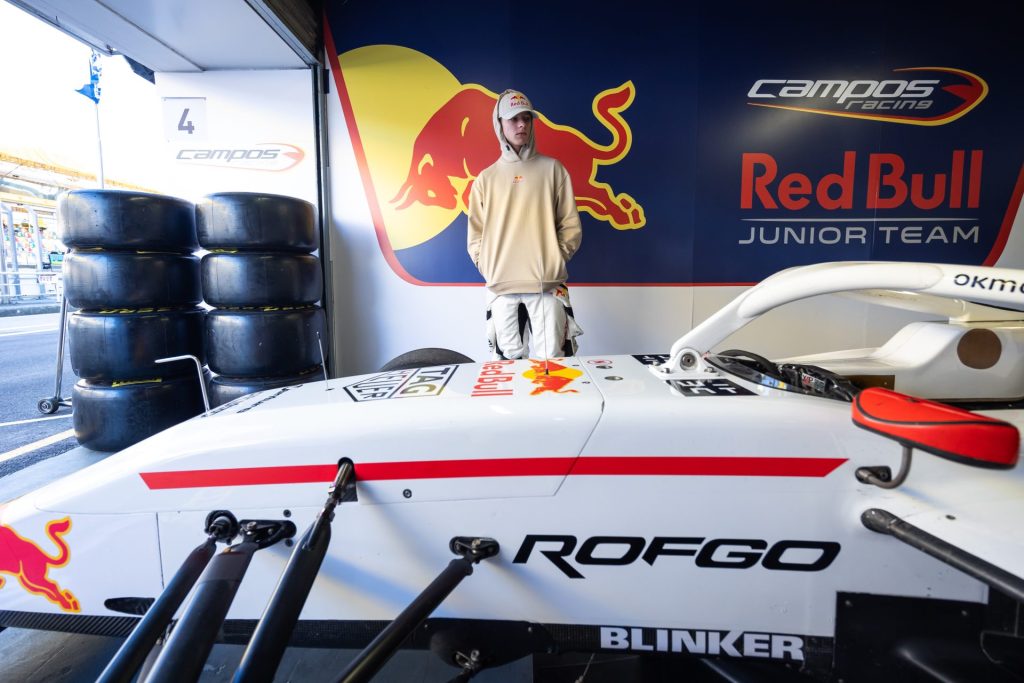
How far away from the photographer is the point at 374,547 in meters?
0.94

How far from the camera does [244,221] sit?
2.48m

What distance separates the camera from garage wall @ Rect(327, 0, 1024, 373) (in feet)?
10.6

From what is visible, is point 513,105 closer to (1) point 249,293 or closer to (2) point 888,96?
(1) point 249,293

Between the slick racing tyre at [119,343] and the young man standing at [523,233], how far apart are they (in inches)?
65.3

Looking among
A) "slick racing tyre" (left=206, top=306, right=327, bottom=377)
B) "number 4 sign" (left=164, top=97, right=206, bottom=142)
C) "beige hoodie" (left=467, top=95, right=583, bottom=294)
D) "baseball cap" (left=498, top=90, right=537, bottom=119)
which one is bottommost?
"slick racing tyre" (left=206, top=306, right=327, bottom=377)

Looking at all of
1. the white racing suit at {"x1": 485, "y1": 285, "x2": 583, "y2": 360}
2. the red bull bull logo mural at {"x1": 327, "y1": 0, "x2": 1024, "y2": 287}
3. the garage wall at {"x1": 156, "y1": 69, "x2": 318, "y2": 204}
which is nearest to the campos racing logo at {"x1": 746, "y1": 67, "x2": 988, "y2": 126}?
the red bull bull logo mural at {"x1": 327, "y1": 0, "x2": 1024, "y2": 287}

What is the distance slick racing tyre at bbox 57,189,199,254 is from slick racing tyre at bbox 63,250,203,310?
0.06m

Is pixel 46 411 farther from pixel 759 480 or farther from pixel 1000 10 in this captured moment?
pixel 1000 10

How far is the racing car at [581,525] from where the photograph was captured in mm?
884

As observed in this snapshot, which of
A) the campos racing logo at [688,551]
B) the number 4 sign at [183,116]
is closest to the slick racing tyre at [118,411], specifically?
the number 4 sign at [183,116]

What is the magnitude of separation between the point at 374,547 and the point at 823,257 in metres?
3.60

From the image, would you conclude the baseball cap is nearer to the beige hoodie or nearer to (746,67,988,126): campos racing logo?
the beige hoodie

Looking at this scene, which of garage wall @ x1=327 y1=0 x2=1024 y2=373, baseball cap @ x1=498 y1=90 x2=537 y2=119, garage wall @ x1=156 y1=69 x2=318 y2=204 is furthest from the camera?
garage wall @ x1=156 y1=69 x2=318 y2=204

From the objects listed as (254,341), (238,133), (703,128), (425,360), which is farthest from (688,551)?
(238,133)
